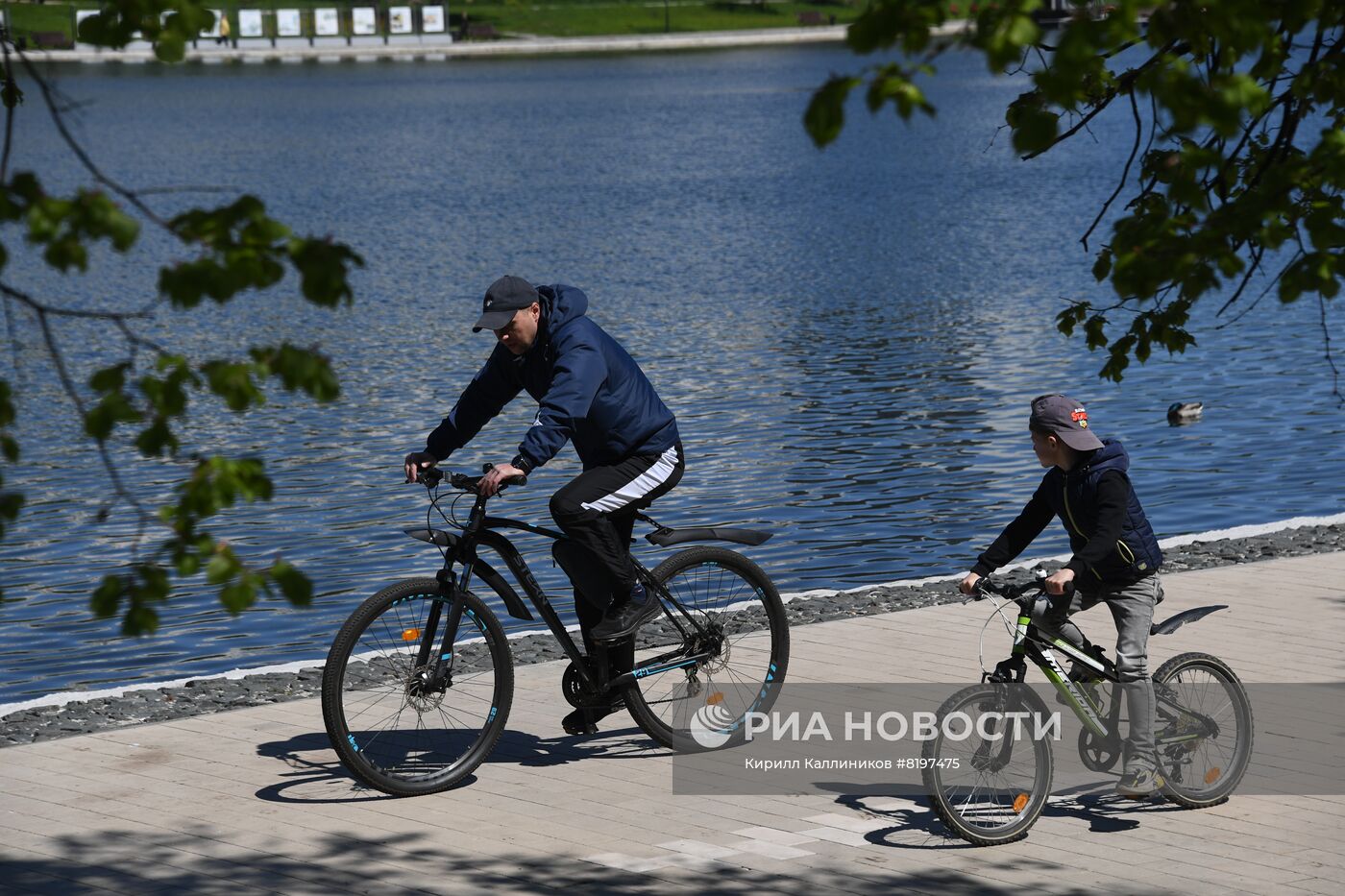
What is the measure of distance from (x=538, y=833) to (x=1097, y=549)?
7.18 feet

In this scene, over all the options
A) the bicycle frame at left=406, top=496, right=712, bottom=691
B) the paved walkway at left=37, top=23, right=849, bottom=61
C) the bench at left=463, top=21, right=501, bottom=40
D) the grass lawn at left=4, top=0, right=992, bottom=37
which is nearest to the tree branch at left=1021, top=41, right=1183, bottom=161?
the bicycle frame at left=406, top=496, right=712, bottom=691

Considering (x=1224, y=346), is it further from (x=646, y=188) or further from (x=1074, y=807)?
(x=646, y=188)

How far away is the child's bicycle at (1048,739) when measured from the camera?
612 cm

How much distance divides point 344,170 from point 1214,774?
1766 inches

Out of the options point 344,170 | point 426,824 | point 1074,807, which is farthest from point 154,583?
point 344,170

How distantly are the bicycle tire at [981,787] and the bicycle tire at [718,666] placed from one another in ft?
5.20

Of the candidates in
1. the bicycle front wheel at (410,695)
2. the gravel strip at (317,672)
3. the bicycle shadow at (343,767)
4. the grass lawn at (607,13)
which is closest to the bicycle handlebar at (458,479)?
the bicycle front wheel at (410,695)

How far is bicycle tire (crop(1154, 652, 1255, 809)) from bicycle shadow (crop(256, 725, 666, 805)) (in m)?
2.09

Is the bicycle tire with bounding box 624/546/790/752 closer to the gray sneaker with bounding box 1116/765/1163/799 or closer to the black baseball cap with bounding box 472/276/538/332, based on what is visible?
the black baseball cap with bounding box 472/276/538/332

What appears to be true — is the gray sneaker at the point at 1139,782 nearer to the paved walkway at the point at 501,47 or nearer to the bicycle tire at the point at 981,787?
the bicycle tire at the point at 981,787

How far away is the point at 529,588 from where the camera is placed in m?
7.27

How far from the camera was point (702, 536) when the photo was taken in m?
7.54

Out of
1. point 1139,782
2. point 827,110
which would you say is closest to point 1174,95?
point 827,110

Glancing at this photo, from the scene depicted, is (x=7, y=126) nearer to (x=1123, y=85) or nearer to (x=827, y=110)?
(x=827, y=110)
